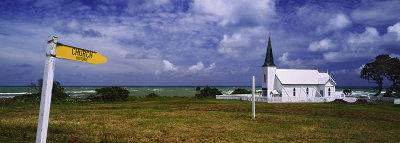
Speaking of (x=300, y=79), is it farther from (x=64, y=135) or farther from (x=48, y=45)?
(x=48, y=45)

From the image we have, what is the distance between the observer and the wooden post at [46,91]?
412 cm

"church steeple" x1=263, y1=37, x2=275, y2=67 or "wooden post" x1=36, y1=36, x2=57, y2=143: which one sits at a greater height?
"church steeple" x1=263, y1=37, x2=275, y2=67

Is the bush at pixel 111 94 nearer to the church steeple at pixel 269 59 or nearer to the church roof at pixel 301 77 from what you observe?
the church steeple at pixel 269 59

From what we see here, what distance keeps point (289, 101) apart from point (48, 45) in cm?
3403

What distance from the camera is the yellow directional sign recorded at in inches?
173

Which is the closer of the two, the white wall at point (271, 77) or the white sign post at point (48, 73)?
the white sign post at point (48, 73)

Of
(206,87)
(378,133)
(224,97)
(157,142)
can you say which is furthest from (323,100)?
(157,142)

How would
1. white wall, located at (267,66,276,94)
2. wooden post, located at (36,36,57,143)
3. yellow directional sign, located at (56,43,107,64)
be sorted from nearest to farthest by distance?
wooden post, located at (36,36,57,143) → yellow directional sign, located at (56,43,107,64) → white wall, located at (267,66,276,94)

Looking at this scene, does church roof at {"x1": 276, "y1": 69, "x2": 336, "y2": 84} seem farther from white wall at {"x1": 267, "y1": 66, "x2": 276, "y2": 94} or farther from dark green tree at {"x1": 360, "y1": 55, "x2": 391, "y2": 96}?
dark green tree at {"x1": 360, "y1": 55, "x2": 391, "y2": 96}

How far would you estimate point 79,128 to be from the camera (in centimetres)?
1091

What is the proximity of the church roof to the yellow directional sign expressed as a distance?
36.7 m

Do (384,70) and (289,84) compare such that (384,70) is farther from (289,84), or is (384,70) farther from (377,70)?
(289,84)

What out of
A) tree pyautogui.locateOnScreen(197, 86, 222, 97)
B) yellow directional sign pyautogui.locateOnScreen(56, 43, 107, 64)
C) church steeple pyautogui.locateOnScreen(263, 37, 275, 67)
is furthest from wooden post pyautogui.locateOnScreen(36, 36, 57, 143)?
tree pyautogui.locateOnScreen(197, 86, 222, 97)

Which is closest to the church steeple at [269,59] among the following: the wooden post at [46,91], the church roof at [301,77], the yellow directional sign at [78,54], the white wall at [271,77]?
the white wall at [271,77]
